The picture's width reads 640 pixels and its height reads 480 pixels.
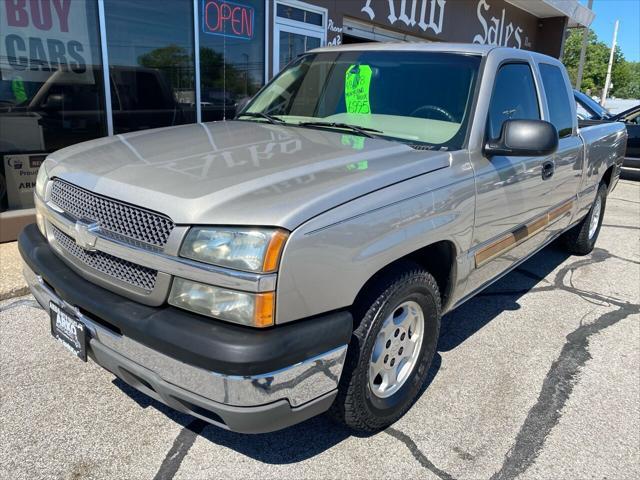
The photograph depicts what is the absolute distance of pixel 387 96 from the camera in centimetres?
323

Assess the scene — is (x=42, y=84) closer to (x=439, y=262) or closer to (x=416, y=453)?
(x=439, y=262)

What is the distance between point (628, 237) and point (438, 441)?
5.31m

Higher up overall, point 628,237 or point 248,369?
point 248,369

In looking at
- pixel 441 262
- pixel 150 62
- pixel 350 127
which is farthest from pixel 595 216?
pixel 150 62

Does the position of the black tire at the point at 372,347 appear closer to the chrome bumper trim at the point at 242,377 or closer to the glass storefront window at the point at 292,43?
the chrome bumper trim at the point at 242,377

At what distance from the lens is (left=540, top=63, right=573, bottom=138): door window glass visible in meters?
3.90

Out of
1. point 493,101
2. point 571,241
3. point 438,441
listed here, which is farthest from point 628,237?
point 438,441

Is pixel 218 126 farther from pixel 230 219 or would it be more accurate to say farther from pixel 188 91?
pixel 188 91

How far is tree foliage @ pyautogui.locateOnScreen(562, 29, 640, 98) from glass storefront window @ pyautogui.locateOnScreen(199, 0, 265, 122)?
53.9 meters

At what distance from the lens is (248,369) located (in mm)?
1822

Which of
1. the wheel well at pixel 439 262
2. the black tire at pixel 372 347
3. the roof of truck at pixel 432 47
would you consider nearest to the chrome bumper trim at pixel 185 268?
the black tire at pixel 372 347

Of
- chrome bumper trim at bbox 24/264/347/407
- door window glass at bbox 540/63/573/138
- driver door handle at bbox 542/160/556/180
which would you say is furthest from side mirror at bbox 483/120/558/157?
chrome bumper trim at bbox 24/264/347/407

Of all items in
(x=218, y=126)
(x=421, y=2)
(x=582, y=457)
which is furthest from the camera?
(x=421, y=2)

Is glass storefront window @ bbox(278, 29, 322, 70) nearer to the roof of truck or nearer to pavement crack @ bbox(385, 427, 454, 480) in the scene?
the roof of truck
